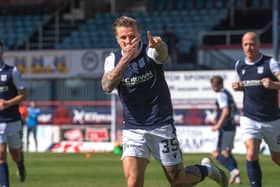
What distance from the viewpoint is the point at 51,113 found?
36125mm

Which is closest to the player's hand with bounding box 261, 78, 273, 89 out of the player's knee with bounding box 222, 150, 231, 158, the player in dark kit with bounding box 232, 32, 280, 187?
the player in dark kit with bounding box 232, 32, 280, 187

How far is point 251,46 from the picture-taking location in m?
13.7

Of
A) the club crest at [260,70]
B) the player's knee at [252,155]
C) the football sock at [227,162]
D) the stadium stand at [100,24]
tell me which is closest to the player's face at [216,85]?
the football sock at [227,162]

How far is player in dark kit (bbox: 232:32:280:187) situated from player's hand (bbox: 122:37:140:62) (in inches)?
152

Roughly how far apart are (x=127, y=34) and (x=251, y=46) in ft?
12.9

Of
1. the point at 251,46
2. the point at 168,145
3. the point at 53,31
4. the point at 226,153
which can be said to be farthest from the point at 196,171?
the point at 53,31

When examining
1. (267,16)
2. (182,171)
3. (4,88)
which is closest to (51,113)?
(267,16)

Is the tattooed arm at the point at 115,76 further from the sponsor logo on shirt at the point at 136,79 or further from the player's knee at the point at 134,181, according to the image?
the player's knee at the point at 134,181

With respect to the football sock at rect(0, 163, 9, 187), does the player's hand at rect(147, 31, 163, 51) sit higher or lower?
higher

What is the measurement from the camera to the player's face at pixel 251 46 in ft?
44.9

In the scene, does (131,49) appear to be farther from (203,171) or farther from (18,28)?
(18,28)

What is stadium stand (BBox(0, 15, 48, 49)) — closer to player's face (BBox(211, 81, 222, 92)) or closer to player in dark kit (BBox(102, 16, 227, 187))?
player's face (BBox(211, 81, 222, 92))

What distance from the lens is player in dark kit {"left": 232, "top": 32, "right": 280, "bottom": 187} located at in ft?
44.9

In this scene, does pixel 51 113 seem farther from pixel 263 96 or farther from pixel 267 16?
pixel 263 96
